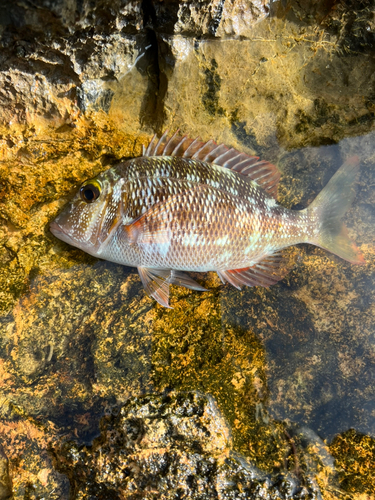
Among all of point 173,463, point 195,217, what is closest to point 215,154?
Result: point 195,217

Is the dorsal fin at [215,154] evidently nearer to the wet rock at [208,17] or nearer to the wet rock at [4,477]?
the wet rock at [208,17]

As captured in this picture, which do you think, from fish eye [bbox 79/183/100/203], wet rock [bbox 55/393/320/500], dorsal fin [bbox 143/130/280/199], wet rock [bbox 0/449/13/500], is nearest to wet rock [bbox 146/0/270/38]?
dorsal fin [bbox 143/130/280/199]

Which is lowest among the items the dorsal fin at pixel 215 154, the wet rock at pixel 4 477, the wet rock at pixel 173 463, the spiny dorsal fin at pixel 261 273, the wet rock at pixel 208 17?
the wet rock at pixel 4 477

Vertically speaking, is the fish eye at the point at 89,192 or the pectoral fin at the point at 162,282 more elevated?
the fish eye at the point at 89,192

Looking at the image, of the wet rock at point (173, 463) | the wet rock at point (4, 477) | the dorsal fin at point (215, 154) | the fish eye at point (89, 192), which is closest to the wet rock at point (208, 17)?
the dorsal fin at point (215, 154)

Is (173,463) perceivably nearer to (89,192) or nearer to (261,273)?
(261,273)
